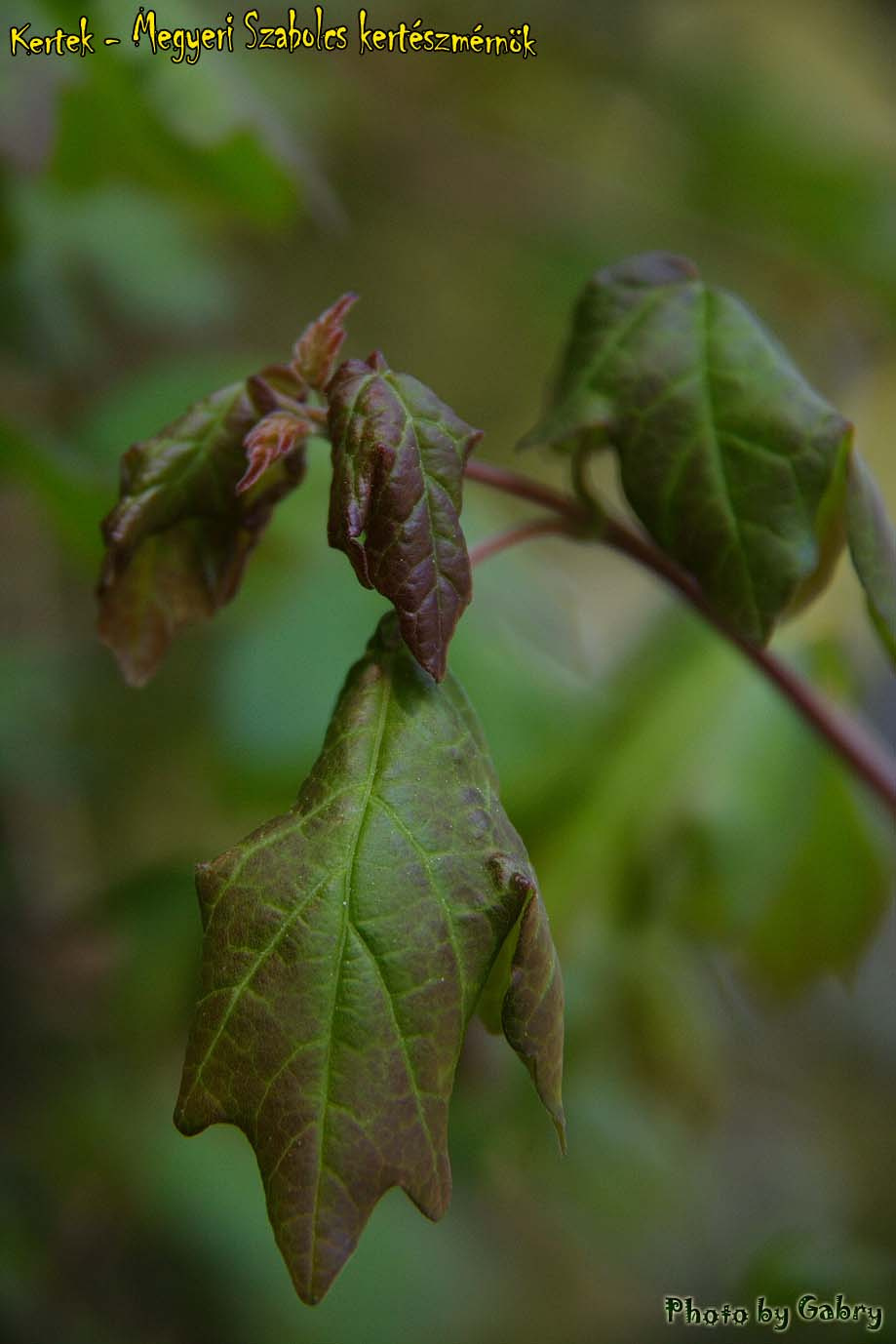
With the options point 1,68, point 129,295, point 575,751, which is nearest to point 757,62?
point 129,295

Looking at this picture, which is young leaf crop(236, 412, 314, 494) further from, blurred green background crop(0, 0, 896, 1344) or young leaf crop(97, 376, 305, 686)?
blurred green background crop(0, 0, 896, 1344)

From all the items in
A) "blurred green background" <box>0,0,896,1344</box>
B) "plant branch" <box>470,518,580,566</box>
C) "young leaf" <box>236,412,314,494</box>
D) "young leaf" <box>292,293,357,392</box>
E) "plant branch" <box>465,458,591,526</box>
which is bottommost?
"blurred green background" <box>0,0,896,1344</box>

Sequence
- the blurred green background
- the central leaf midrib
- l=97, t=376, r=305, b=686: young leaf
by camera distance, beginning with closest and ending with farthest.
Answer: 1. the central leaf midrib
2. l=97, t=376, r=305, b=686: young leaf
3. the blurred green background

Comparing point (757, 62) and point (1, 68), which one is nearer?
point (1, 68)

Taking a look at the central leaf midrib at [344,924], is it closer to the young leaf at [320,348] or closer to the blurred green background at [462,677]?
the young leaf at [320,348]

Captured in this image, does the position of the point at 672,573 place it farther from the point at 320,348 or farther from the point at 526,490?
the point at 320,348

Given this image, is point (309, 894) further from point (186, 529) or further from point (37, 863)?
point (37, 863)

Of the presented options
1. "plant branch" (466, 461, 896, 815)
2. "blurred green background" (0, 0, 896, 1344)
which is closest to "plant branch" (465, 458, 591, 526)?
"plant branch" (466, 461, 896, 815)
